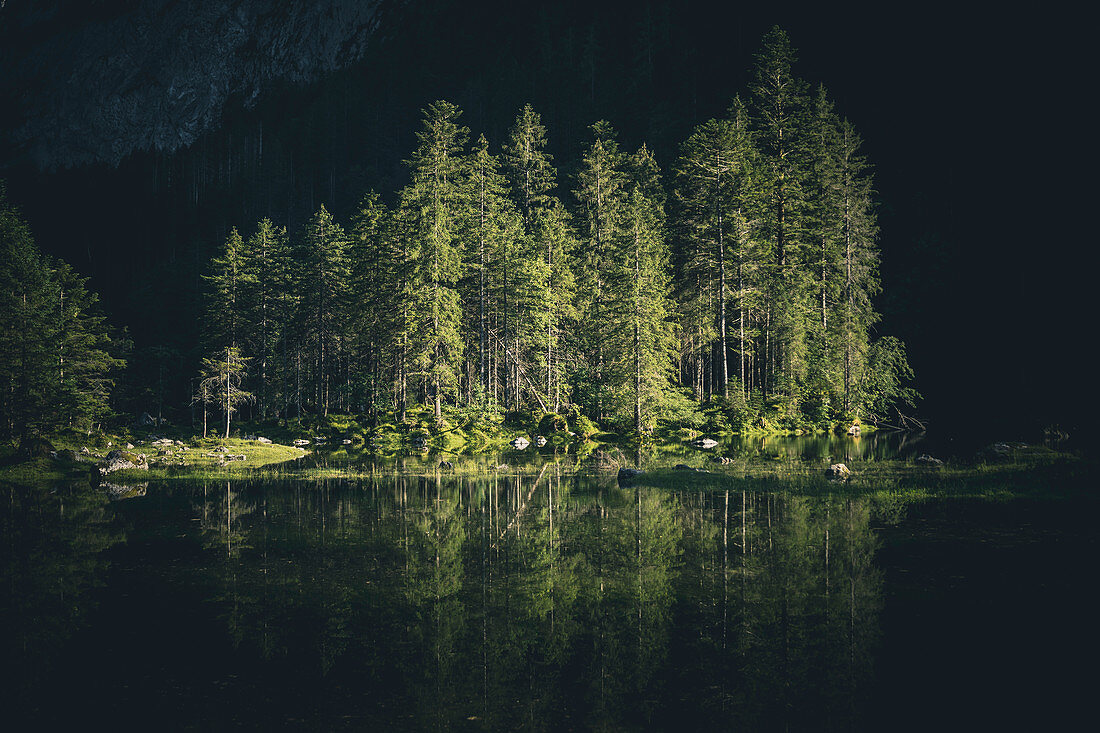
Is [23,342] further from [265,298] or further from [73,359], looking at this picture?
[265,298]

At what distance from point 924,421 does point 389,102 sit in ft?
297

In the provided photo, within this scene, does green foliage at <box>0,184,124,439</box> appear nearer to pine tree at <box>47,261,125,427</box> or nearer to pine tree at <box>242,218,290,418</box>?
pine tree at <box>47,261,125,427</box>

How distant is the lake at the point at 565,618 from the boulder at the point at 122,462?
11.9 meters

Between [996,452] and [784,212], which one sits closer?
[996,452]

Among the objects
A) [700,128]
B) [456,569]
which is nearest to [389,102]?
[700,128]

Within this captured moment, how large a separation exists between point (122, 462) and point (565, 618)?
28949 mm

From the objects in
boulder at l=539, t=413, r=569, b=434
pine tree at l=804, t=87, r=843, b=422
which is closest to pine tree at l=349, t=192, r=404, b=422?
boulder at l=539, t=413, r=569, b=434

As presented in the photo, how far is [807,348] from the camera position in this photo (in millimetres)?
49500

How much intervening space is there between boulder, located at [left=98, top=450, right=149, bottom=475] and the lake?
11944 millimetres

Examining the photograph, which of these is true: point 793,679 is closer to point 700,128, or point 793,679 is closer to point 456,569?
point 456,569

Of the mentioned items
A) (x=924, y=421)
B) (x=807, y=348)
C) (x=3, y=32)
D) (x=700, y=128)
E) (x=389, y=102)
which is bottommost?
(x=924, y=421)

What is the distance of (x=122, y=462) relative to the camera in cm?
3350

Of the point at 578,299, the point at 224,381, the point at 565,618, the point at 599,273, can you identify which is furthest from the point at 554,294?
the point at 565,618

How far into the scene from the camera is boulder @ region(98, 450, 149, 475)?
1281 inches
